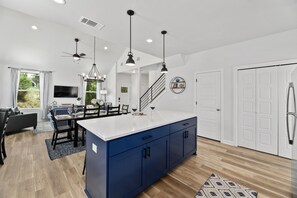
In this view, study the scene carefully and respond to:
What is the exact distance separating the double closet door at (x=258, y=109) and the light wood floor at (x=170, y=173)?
12.2 inches

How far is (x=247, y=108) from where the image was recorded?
3455 mm

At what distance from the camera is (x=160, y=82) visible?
275 inches

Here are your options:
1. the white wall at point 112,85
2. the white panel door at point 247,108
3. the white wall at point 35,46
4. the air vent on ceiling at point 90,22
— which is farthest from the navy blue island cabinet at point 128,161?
the white wall at point 112,85

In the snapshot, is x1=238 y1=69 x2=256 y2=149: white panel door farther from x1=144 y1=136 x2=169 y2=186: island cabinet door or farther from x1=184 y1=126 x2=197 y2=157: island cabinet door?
x1=144 y1=136 x2=169 y2=186: island cabinet door

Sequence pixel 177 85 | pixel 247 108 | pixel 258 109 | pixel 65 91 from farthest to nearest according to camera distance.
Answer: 1. pixel 65 91
2. pixel 177 85
3. pixel 247 108
4. pixel 258 109

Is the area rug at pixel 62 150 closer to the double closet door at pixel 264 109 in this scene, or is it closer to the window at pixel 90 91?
the double closet door at pixel 264 109

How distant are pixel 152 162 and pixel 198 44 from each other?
340 cm

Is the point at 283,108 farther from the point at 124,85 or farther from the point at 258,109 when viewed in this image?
the point at 124,85

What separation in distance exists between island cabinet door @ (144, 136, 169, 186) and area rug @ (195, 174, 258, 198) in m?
0.58

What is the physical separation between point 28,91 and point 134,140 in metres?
7.83

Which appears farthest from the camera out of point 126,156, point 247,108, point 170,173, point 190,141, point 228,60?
point 228,60

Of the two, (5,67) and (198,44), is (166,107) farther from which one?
(5,67)

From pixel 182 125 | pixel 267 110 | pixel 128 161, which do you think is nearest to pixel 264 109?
pixel 267 110

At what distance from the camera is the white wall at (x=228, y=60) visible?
9.70 ft
